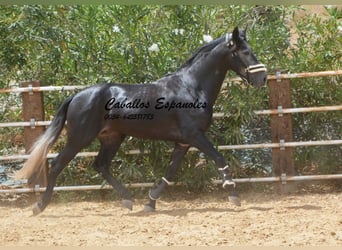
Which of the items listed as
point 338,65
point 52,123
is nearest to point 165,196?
point 52,123

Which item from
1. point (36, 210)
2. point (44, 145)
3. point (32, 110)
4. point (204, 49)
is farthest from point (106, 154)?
point (204, 49)

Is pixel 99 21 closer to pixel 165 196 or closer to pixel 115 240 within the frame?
pixel 165 196

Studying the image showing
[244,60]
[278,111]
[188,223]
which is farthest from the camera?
[278,111]

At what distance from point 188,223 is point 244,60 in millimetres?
1680

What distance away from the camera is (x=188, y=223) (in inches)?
202

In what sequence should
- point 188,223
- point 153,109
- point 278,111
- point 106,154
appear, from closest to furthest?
point 188,223 < point 153,109 < point 106,154 < point 278,111

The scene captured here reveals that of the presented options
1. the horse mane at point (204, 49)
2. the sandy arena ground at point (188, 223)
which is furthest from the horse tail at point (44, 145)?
the horse mane at point (204, 49)

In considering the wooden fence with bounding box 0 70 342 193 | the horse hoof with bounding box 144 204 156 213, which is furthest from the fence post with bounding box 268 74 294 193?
the horse hoof with bounding box 144 204 156 213

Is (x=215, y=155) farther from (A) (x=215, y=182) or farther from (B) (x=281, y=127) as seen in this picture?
(B) (x=281, y=127)

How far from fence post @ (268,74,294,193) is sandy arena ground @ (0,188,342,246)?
1.09 ft

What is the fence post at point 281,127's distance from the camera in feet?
21.2

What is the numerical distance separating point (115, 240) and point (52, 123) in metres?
1.79

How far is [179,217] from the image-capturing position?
5.44 m

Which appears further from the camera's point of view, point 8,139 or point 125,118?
point 8,139
